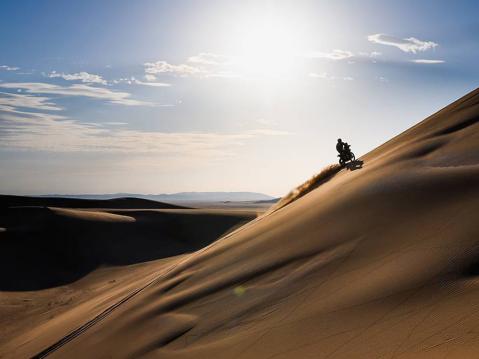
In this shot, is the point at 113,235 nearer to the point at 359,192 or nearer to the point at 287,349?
the point at 359,192

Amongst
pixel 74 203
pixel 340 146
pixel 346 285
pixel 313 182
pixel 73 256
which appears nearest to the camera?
pixel 346 285

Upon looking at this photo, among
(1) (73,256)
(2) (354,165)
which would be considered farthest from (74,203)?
(2) (354,165)

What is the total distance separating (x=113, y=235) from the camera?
25609 millimetres

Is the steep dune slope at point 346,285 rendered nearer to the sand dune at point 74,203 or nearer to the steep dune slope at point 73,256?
the steep dune slope at point 73,256

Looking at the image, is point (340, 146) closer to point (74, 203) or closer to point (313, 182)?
point (313, 182)

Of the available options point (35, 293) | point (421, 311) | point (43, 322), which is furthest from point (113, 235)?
point (421, 311)

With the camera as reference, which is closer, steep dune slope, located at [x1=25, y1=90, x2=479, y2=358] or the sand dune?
steep dune slope, located at [x1=25, y1=90, x2=479, y2=358]

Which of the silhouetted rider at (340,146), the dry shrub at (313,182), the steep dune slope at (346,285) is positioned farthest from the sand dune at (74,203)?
the steep dune slope at (346,285)

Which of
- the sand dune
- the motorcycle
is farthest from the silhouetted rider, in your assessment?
the sand dune

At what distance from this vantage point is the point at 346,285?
3.84 meters

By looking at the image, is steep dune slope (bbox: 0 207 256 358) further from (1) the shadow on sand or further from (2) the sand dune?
(2) the sand dune

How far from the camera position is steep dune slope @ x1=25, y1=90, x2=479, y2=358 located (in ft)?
9.73

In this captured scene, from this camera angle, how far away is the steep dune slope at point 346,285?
117 inches

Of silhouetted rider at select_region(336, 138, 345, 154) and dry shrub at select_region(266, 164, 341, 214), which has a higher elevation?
silhouetted rider at select_region(336, 138, 345, 154)
